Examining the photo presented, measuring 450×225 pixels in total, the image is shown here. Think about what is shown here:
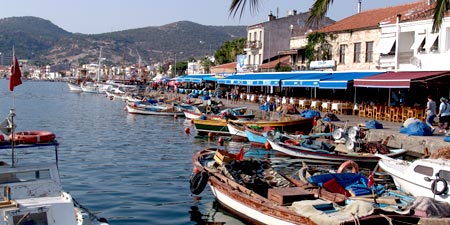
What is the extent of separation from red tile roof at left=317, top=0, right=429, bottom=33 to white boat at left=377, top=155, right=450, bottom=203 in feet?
85.6

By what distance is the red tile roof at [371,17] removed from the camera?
42.8 m

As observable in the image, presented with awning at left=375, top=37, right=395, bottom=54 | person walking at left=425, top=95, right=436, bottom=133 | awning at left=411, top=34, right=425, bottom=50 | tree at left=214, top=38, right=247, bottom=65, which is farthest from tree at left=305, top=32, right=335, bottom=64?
tree at left=214, top=38, right=247, bottom=65

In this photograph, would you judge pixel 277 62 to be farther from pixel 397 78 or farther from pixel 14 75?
pixel 14 75

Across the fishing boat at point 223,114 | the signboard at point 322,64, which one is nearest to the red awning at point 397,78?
the fishing boat at point 223,114

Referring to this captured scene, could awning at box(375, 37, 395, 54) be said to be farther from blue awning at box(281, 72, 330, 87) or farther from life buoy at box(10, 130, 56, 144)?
life buoy at box(10, 130, 56, 144)

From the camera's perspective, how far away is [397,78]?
33.0 metres

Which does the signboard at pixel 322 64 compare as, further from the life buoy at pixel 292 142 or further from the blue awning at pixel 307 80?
the life buoy at pixel 292 142

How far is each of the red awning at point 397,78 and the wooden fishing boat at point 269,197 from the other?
637 inches

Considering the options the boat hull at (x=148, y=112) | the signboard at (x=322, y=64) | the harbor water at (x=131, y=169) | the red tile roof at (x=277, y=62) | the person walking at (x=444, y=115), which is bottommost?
the harbor water at (x=131, y=169)

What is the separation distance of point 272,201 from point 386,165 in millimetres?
6649

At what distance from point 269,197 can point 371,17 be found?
35210 millimetres

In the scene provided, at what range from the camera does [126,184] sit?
66.3ft

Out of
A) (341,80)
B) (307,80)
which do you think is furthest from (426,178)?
(307,80)

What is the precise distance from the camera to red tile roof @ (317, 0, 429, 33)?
4284 centimetres
